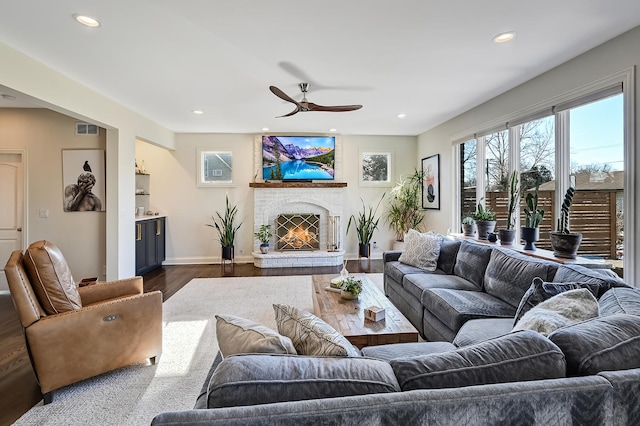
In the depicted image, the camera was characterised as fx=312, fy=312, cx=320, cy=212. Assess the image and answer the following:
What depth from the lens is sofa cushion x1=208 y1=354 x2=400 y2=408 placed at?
2.85 ft

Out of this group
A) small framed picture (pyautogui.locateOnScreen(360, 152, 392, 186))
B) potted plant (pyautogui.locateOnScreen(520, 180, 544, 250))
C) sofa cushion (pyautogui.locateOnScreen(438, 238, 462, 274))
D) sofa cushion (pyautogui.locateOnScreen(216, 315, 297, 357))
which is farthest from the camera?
small framed picture (pyautogui.locateOnScreen(360, 152, 392, 186))

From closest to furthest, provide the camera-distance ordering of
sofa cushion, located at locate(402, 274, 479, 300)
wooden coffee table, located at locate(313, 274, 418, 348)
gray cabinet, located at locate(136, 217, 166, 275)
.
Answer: wooden coffee table, located at locate(313, 274, 418, 348)
sofa cushion, located at locate(402, 274, 479, 300)
gray cabinet, located at locate(136, 217, 166, 275)

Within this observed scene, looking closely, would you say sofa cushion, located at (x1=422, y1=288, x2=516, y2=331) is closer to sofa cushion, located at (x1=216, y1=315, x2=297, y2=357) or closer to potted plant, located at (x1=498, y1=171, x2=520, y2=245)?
potted plant, located at (x1=498, y1=171, x2=520, y2=245)

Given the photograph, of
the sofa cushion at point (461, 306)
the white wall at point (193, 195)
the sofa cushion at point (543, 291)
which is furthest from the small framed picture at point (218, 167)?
the sofa cushion at point (543, 291)

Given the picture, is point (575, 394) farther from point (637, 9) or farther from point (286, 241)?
point (286, 241)

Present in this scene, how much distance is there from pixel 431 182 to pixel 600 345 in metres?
5.50

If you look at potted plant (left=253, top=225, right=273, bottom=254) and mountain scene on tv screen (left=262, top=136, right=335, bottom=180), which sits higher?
mountain scene on tv screen (left=262, top=136, right=335, bottom=180)

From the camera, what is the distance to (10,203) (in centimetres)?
457

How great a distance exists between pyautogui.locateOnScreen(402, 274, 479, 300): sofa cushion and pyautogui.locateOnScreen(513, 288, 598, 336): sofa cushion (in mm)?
1473

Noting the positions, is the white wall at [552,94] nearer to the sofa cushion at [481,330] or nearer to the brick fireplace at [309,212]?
the sofa cushion at [481,330]

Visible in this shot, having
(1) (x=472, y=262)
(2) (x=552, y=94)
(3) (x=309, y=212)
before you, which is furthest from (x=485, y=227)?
(3) (x=309, y=212)

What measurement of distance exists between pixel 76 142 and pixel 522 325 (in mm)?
5749

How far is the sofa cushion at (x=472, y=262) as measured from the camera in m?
3.12

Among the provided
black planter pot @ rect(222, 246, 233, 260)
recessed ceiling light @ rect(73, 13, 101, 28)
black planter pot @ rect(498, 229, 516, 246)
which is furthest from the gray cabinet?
black planter pot @ rect(498, 229, 516, 246)
